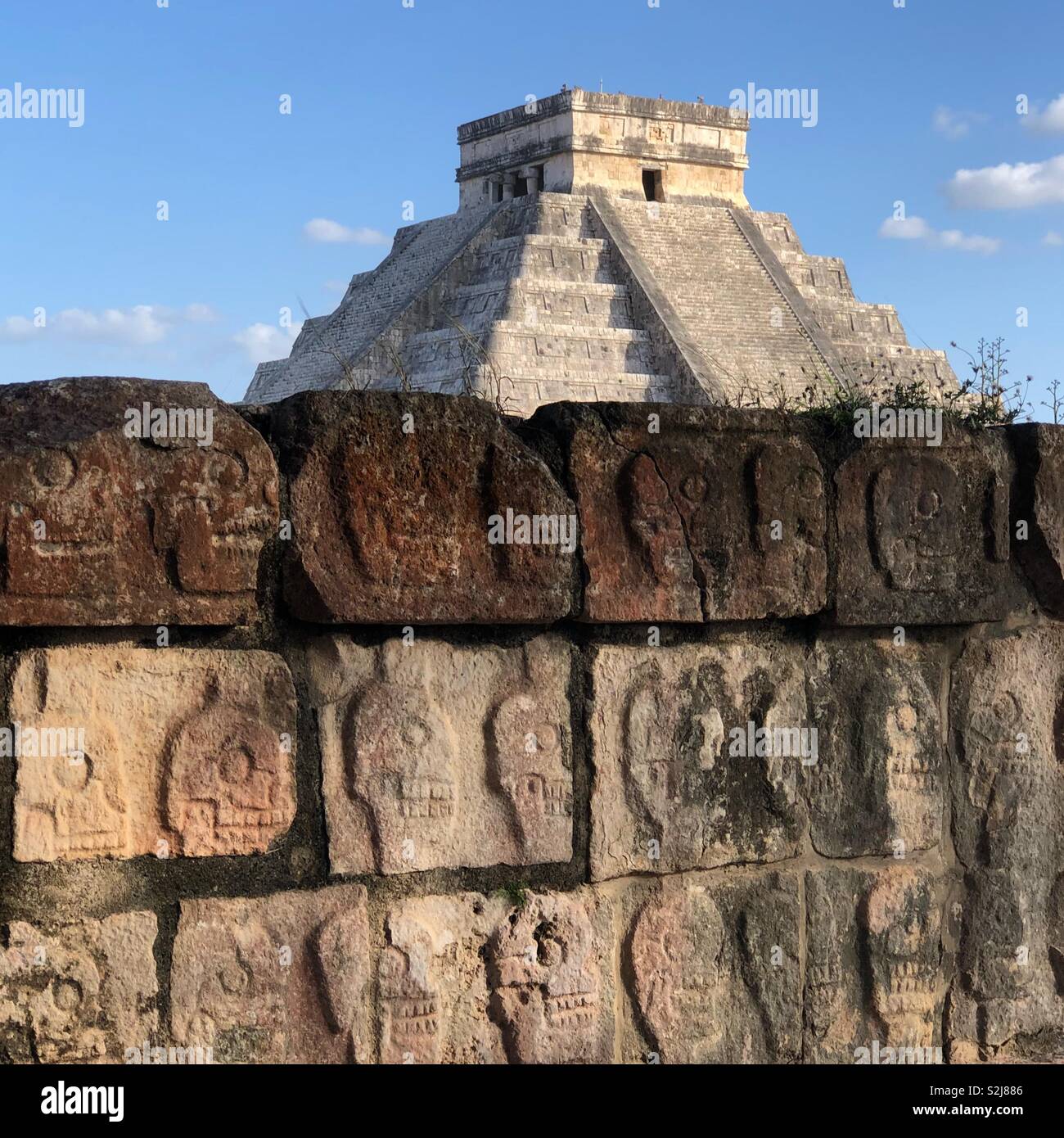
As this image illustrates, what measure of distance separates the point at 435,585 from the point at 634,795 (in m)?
0.54

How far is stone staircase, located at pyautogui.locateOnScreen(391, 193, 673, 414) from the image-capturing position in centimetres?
3041

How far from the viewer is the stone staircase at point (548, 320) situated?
99.8 feet

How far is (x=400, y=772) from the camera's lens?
2947 millimetres

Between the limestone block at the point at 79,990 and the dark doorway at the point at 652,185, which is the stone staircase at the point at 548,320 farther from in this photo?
the limestone block at the point at 79,990

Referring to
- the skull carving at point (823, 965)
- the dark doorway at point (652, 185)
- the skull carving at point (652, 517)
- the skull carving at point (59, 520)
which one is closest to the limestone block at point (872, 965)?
the skull carving at point (823, 965)

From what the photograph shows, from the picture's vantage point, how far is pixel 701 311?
1375 inches

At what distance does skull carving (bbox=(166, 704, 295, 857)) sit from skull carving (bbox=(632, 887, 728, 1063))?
692 mm

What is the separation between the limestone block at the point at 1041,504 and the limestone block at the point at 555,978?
1.09m

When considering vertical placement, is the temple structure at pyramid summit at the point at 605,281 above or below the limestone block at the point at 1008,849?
above

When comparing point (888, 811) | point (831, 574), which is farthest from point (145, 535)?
point (888, 811)

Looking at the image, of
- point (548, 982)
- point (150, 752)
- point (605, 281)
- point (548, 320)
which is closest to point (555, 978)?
point (548, 982)

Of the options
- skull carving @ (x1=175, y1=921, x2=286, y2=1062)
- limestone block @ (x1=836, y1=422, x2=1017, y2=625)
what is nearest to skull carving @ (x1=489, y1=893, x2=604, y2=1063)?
skull carving @ (x1=175, y1=921, x2=286, y2=1062)

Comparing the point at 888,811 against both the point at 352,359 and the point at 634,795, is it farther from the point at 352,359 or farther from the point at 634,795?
the point at 352,359

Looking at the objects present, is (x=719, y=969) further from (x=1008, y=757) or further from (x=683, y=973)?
(x=1008, y=757)
